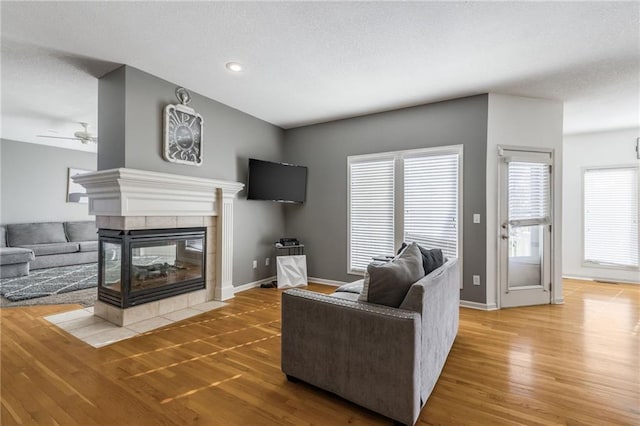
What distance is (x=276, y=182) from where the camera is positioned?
480 cm

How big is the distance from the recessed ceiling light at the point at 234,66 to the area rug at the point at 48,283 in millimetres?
3988

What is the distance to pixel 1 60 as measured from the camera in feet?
9.93

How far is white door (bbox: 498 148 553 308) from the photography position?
3.88 metres

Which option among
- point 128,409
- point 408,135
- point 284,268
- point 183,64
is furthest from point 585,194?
point 128,409

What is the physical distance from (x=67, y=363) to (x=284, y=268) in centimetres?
286

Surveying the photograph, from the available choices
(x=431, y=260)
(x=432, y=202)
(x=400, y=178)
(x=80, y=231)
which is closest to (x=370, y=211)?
(x=400, y=178)

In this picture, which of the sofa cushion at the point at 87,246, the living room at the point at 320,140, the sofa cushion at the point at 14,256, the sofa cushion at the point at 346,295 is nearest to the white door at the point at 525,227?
the living room at the point at 320,140

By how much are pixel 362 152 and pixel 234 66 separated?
227 centimetres

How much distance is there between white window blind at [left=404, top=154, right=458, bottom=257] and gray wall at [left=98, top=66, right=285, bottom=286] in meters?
2.30

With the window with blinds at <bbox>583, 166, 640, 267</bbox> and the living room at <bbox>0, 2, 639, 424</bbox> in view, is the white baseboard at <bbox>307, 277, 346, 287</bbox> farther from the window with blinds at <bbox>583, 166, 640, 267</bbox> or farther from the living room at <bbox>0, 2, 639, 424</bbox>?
the window with blinds at <bbox>583, 166, 640, 267</bbox>

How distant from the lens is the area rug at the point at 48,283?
420 centimetres

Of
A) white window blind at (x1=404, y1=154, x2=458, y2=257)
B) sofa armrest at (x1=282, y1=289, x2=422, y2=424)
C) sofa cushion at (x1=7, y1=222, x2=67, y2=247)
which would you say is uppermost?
white window blind at (x1=404, y1=154, x2=458, y2=257)

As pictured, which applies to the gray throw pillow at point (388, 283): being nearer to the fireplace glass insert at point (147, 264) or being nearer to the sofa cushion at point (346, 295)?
the sofa cushion at point (346, 295)

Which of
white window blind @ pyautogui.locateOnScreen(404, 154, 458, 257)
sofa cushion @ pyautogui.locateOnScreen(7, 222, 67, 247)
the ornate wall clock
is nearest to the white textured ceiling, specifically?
the ornate wall clock
